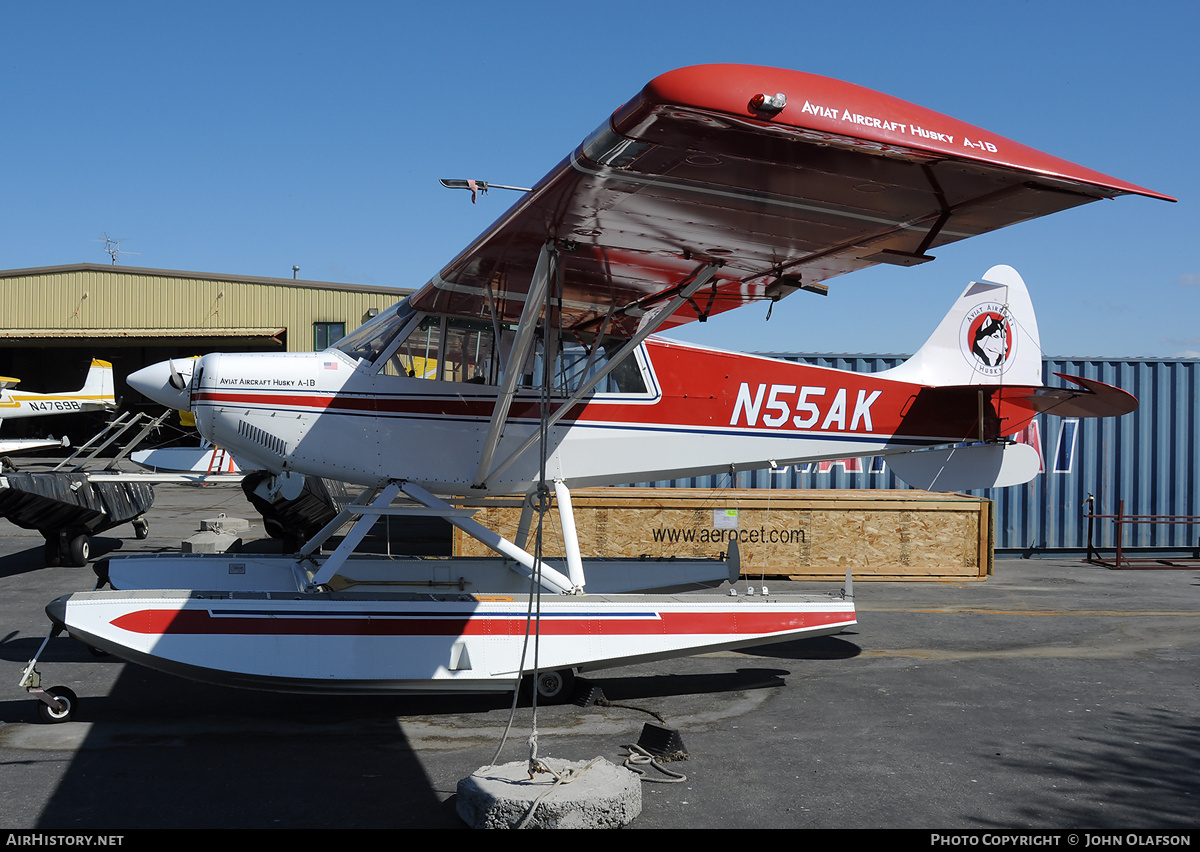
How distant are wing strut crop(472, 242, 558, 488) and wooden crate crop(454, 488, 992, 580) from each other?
14.0 ft

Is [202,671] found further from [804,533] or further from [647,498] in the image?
[804,533]

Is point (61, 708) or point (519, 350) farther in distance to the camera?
point (519, 350)

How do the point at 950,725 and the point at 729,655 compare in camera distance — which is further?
the point at 729,655

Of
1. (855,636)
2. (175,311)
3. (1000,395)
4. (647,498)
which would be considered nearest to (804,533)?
(647,498)

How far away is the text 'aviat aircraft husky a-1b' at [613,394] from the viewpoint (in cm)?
354

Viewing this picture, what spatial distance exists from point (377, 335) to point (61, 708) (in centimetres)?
324

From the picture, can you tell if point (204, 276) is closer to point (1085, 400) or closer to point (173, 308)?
point (173, 308)

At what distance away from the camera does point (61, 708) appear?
5266 mm

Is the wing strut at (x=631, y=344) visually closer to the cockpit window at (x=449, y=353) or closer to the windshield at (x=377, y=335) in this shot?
the cockpit window at (x=449, y=353)

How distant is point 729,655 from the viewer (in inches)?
288

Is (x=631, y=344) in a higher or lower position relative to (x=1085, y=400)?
higher

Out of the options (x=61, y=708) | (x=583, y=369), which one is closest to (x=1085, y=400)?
(x=583, y=369)

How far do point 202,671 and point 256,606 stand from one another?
47 cm
